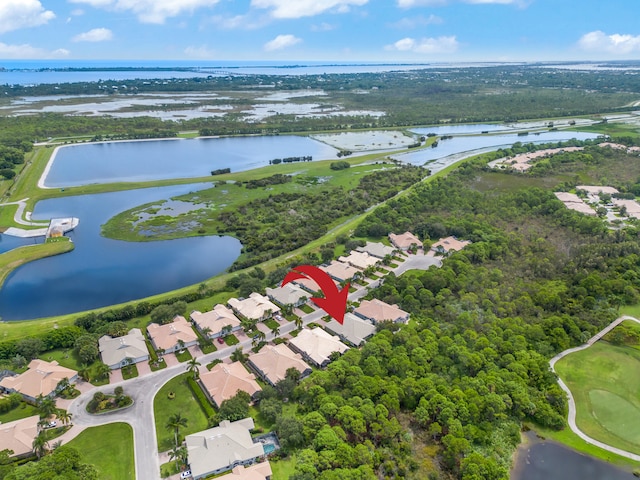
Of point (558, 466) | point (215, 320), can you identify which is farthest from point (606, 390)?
point (215, 320)

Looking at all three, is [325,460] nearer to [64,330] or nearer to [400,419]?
[400,419]

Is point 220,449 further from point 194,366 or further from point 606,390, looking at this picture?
point 606,390

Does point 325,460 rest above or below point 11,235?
below

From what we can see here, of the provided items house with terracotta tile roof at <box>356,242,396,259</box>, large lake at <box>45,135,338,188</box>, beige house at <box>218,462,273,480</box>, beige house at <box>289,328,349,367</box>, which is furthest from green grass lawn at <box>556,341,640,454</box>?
large lake at <box>45,135,338,188</box>

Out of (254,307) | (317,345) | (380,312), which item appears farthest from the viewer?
(254,307)

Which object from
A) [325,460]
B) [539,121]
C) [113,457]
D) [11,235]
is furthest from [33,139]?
[539,121]

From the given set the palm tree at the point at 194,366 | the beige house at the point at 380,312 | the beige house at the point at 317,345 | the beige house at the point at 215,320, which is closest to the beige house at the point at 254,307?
the beige house at the point at 215,320
